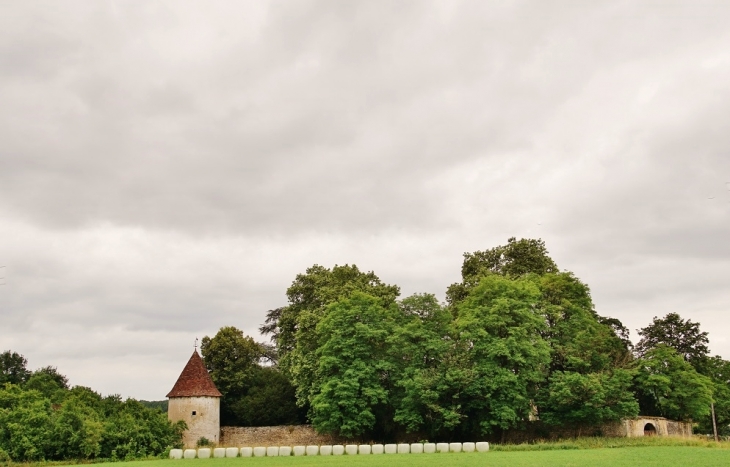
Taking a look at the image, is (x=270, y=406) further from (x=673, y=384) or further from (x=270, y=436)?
(x=673, y=384)

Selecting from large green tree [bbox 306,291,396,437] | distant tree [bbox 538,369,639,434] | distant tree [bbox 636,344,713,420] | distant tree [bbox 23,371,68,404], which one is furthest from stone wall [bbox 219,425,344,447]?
distant tree [bbox 636,344,713,420]

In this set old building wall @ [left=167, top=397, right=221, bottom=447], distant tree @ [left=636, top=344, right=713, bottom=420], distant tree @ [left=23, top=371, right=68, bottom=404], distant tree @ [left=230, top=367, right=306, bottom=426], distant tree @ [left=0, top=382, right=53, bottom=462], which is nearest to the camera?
distant tree @ [left=0, top=382, right=53, bottom=462]

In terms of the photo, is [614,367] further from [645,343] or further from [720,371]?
[720,371]

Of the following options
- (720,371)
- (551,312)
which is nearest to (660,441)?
(551,312)

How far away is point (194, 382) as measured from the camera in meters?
50.2

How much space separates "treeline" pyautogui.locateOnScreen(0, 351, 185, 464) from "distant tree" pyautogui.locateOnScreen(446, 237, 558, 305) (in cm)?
2556

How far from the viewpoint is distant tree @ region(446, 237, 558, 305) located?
54.7 m

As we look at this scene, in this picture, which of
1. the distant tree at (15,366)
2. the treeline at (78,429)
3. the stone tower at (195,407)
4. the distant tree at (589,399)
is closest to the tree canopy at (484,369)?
the distant tree at (589,399)

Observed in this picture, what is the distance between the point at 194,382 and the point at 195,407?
6.25ft

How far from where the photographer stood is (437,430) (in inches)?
1698

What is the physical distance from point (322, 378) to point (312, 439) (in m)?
6.76

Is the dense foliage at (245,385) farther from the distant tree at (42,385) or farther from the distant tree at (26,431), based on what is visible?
the distant tree at (26,431)

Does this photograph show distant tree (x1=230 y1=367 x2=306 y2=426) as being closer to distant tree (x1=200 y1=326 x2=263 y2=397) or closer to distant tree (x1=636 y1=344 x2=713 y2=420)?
distant tree (x1=200 y1=326 x2=263 y2=397)

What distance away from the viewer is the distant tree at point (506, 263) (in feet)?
180
